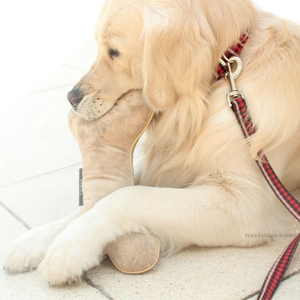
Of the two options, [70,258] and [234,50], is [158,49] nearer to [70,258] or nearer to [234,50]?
[234,50]

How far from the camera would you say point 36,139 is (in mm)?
3879

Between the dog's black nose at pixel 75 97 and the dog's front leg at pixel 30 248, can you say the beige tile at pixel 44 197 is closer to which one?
the dog's front leg at pixel 30 248

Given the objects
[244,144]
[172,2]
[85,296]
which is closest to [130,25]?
[172,2]

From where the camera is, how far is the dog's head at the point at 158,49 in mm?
2258

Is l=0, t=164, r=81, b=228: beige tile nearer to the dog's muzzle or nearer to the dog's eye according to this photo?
the dog's muzzle

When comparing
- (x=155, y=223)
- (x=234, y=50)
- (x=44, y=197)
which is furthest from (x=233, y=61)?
(x=44, y=197)

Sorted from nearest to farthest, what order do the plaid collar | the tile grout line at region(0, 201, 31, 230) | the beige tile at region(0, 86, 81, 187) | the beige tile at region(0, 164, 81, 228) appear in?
the plaid collar
the tile grout line at region(0, 201, 31, 230)
the beige tile at region(0, 164, 81, 228)
the beige tile at region(0, 86, 81, 187)

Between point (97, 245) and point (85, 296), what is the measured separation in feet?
0.70

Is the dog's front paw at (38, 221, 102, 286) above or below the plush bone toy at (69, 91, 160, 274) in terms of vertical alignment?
below

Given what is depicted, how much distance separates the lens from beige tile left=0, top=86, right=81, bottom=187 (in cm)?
347

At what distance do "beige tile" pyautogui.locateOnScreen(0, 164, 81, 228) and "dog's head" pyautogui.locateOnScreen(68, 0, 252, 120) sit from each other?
2.34ft

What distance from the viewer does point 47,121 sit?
13.7 ft

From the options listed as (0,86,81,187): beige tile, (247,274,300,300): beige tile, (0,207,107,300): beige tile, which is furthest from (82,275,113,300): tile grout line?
(0,86,81,187): beige tile

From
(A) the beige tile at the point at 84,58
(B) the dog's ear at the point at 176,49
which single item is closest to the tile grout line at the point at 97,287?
(B) the dog's ear at the point at 176,49
